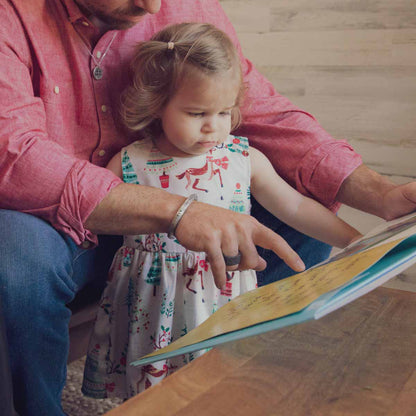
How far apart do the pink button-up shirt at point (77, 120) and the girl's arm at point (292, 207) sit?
5cm

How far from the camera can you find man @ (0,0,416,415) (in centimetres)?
85

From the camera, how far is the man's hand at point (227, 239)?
2.46ft

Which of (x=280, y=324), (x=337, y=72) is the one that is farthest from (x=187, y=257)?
(x=337, y=72)

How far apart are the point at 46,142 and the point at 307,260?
0.67m

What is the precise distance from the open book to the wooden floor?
1500 millimetres

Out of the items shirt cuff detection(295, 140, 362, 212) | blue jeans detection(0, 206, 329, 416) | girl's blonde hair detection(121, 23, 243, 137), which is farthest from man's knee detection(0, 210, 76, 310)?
shirt cuff detection(295, 140, 362, 212)

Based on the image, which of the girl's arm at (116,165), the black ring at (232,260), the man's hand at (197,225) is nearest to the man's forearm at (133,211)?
the man's hand at (197,225)

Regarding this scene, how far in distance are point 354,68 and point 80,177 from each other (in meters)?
1.45

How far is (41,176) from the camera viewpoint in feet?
2.94

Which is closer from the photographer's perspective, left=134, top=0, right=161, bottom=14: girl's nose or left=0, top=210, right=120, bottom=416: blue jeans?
left=0, top=210, right=120, bottom=416: blue jeans

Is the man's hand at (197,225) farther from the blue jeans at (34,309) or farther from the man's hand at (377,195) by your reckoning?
the man's hand at (377,195)

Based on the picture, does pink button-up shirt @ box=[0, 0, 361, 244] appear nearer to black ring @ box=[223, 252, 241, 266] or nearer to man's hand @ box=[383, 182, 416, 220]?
man's hand @ box=[383, 182, 416, 220]

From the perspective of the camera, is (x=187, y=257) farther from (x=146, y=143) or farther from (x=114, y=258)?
(x=146, y=143)

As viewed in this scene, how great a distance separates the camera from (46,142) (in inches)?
36.4
